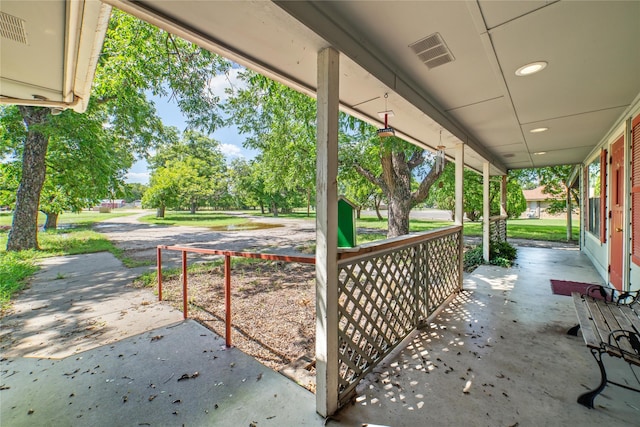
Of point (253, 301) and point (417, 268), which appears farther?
point (253, 301)

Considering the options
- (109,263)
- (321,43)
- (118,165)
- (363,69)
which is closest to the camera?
(321,43)

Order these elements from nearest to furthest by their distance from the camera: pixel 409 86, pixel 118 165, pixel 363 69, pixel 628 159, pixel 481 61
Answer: pixel 363 69
pixel 481 61
pixel 409 86
pixel 628 159
pixel 118 165

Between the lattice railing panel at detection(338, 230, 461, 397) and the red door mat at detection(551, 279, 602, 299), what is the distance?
1584 millimetres

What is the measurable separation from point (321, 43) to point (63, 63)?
1945mm

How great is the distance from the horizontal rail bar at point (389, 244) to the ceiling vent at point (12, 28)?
235cm

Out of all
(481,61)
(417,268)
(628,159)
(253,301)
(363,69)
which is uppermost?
(481,61)

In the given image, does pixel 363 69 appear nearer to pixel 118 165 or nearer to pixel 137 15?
pixel 137 15

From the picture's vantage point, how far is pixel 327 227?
1722 mm

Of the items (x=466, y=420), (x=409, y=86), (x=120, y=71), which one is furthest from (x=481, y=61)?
(x=120, y=71)

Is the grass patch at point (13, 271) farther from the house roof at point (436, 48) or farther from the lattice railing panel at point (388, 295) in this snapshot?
the lattice railing panel at point (388, 295)

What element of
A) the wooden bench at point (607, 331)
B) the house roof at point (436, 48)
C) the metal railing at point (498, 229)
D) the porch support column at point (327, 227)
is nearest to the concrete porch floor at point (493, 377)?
the wooden bench at point (607, 331)

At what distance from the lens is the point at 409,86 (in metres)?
2.51

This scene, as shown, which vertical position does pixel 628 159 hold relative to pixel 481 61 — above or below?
below

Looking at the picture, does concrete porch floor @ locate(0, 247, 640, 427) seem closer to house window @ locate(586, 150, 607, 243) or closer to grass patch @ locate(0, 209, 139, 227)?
house window @ locate(586, 150, 607, 243)
